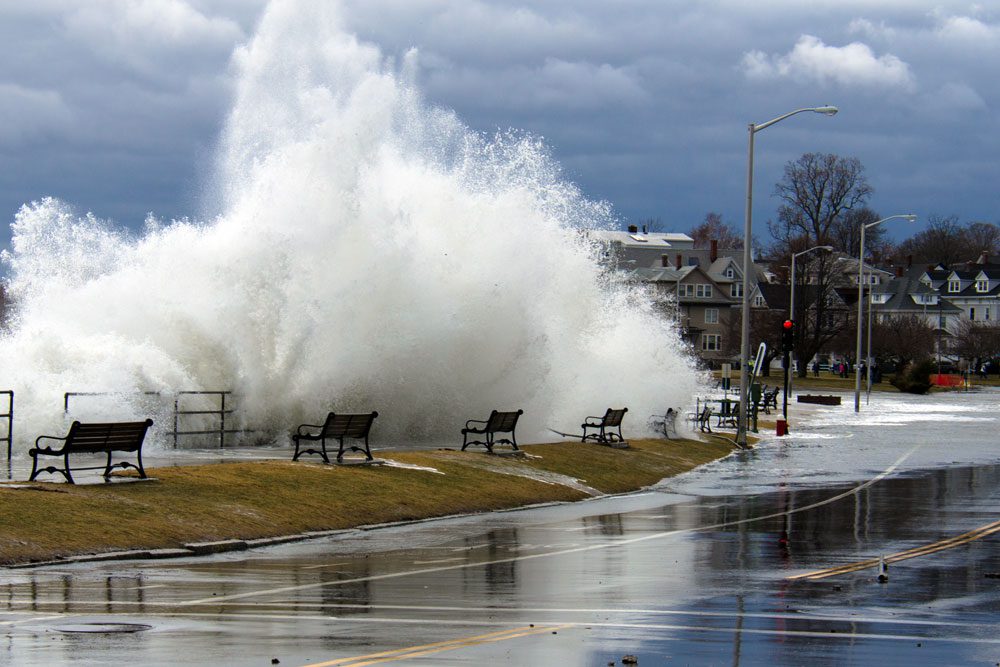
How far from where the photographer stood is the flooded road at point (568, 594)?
10.5 meters

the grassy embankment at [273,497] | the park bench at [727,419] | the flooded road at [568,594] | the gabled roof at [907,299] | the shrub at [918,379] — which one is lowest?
the flooded road at [568,594]

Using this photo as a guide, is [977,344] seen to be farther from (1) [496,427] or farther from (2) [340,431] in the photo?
(2) [340,431]

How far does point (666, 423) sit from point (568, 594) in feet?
88.1

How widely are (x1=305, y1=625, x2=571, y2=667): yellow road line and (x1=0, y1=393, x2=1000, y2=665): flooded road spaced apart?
0.03 meters

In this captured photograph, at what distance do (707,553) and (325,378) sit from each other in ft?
51.7

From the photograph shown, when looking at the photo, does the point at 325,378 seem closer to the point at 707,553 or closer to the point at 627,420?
the point at 627,420

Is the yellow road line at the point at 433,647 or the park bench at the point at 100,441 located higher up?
the park bench at the point at 100,441

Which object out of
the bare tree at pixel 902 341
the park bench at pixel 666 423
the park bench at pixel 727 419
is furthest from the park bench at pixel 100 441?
the bare tree at pixel 902 341

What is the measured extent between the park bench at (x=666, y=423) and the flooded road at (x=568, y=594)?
15107 mm

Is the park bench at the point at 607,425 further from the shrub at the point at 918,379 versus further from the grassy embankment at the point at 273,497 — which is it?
the shrub at the point at 918,379

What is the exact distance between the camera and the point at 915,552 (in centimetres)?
1777

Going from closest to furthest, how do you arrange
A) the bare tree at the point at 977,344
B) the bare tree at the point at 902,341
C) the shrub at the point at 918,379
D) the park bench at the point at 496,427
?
the park bench at the point at 496,427, the shrub at the point at 918,379, the bare tree at the point at 902,341, the bare tree at the point at 977,344

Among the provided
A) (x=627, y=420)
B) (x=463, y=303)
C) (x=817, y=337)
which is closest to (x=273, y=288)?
(x=463, y=303)

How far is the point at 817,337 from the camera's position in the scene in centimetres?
11369
